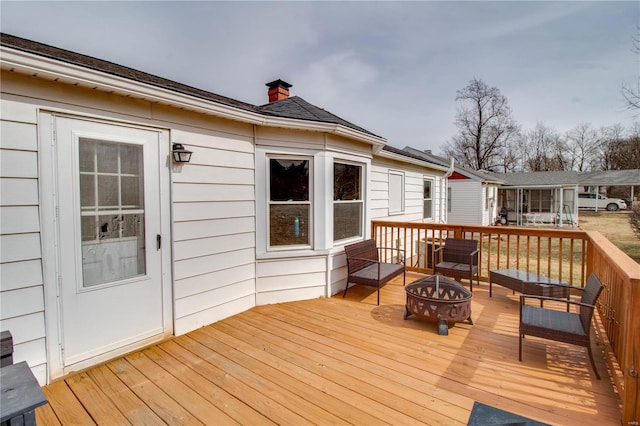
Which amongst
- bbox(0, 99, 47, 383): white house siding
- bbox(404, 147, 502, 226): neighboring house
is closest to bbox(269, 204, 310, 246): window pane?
bbox(0, 99, 47, 383): white house siding

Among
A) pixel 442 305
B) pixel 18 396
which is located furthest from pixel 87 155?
pixel 442 305

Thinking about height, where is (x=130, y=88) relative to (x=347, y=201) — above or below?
above

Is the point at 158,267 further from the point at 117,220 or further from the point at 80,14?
the point at 80,14

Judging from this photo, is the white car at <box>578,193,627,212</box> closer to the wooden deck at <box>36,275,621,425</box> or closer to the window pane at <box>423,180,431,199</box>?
the window pane at <box>423,180,431,199</box>

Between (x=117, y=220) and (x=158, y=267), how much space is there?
2.09ft

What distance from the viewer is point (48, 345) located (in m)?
2.52

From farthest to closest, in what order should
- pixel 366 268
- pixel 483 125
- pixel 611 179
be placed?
pixel 483 125 → pixel 611 179 → pixel 366 268

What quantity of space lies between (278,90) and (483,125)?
87.5 ft

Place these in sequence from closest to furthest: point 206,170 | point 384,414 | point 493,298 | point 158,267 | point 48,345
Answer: point 384,414 → point 48,345 → point 158,267 → point 206,170 → point 493,298

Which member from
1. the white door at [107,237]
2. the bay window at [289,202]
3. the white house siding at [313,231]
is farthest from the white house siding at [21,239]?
the bay window at [289,202]

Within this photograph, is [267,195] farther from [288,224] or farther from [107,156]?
[107,156]

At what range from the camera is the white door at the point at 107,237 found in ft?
8.61

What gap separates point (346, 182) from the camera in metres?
5.15

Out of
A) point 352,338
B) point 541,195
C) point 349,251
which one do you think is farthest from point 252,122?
point 541,195
